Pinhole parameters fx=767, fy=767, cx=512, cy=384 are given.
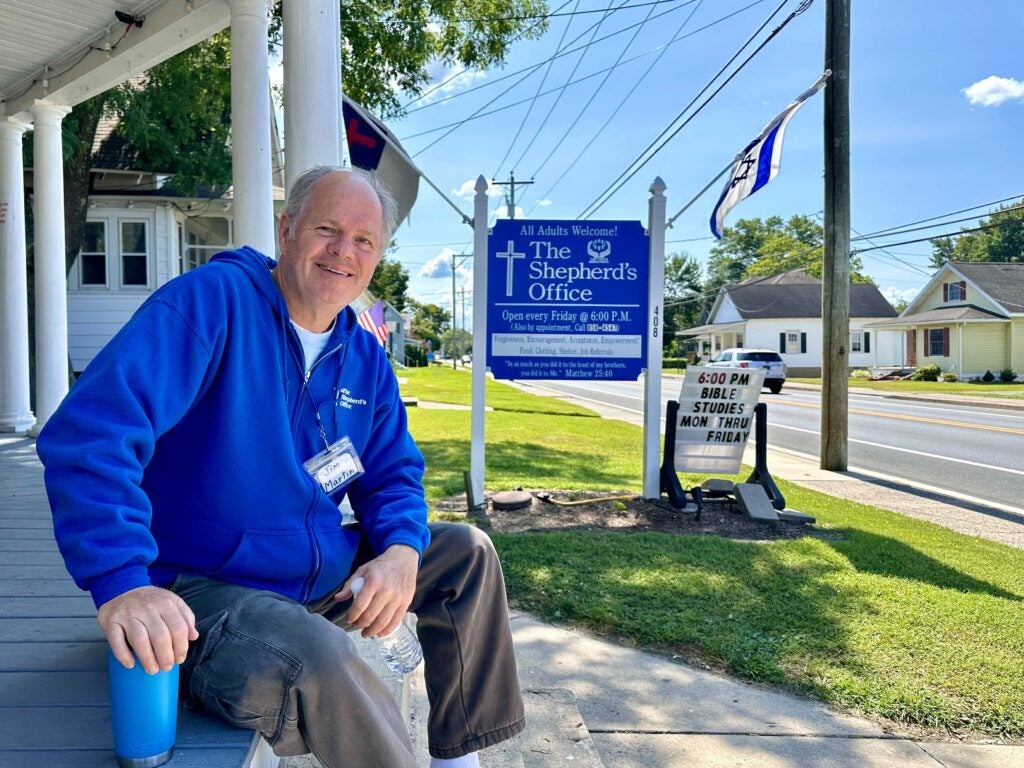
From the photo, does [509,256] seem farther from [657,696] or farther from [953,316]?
[953,316]

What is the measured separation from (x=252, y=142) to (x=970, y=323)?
37220mm

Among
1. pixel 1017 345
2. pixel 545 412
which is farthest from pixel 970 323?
pixel 545 412

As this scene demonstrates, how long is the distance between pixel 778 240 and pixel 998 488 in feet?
220

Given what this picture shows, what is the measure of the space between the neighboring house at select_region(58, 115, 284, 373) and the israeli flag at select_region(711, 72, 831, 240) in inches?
402

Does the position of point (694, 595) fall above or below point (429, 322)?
below

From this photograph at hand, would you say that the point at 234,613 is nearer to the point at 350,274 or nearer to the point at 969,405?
the point at 350,274

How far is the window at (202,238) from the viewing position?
640 inches

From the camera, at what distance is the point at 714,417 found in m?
6.12

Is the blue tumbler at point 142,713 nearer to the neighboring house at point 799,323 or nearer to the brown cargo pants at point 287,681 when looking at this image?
the brown cargo pants at point 287,681

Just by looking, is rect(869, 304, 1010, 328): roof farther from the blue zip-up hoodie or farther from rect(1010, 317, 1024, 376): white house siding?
the blue zip-up hoodie

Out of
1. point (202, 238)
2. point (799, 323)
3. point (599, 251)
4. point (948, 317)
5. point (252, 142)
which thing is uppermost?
point (202, 238)

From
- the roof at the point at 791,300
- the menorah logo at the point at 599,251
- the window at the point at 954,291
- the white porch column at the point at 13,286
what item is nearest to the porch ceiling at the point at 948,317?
the window at the point at 954,291

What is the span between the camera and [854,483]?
7910 mm

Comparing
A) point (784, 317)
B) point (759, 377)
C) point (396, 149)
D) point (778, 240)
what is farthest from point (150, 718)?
point (778, 240)
